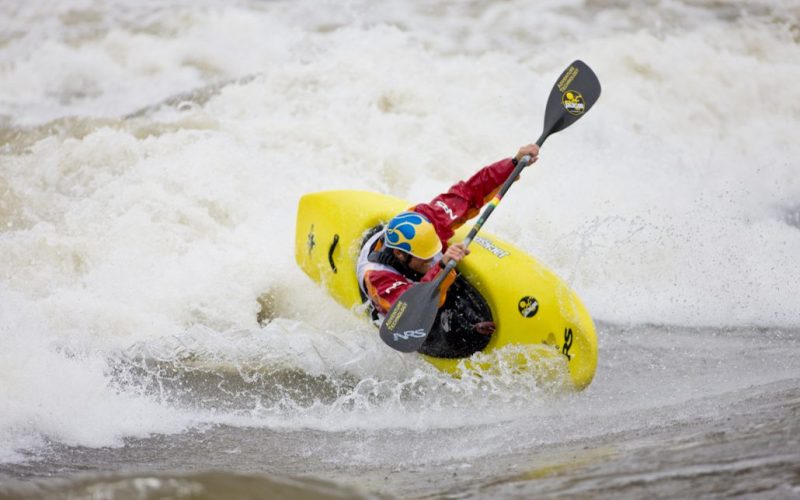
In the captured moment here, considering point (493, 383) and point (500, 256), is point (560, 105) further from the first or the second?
point (493, 383)

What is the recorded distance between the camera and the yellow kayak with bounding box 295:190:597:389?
4.20 metres

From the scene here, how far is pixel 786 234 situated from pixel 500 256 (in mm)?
3167

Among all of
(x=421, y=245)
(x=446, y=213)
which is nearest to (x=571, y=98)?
(x=446, y=213)

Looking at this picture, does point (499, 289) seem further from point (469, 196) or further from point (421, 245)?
point (469, 196)

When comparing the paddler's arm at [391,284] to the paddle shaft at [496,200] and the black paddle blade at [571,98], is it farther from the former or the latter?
the black paddle blade at [571,98]

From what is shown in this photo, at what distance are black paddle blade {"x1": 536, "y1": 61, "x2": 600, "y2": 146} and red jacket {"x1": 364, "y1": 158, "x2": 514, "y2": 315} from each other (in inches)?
18.6

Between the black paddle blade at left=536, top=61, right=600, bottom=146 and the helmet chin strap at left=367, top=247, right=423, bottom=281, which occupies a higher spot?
the black paddle blade at left=536, top=61, right=600, bottom=146

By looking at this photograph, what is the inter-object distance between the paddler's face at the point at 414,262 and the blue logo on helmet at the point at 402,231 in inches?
3.2

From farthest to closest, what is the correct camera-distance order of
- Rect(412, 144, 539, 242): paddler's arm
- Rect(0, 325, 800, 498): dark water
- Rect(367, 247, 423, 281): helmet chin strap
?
Rect(412, 144, 539, 242): paddler's arm
Rect(367, 247, 423, 281): helmet chin strap
Rect(0, 325, 800, 498): dark water

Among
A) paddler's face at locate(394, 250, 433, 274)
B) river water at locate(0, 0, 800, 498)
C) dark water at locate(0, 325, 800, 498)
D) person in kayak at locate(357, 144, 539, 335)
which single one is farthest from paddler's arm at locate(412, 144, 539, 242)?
dark water at locate(0, 325, 800, 498)

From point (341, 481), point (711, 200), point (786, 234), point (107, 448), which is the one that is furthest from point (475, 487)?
point (711, 200)

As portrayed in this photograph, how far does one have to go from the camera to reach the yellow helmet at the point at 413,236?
14.1 feet

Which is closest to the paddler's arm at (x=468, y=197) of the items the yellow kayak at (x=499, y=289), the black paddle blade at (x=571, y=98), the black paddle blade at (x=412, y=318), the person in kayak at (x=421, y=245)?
the person in kayak at (x=421, y=245)

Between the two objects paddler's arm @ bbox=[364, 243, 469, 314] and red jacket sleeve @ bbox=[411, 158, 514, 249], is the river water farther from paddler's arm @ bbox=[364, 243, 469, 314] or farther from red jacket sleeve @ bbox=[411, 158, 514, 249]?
red jacket sleeve @ bbox=[411, 158, 514, 249]
